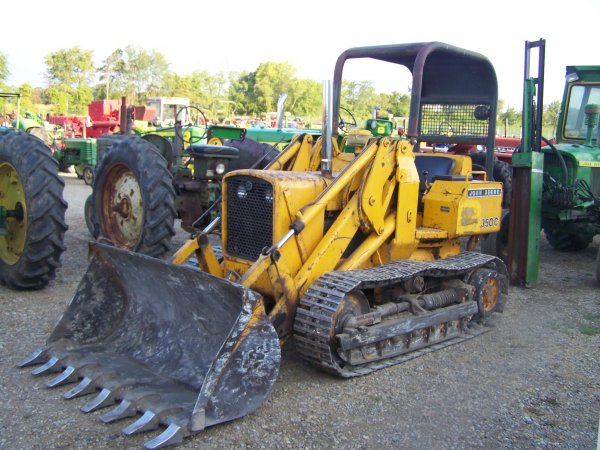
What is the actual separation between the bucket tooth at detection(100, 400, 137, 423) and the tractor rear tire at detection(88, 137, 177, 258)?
2696 millimetres

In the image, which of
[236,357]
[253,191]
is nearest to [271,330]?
[236,357]

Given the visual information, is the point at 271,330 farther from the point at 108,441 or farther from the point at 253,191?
the point at 253,191

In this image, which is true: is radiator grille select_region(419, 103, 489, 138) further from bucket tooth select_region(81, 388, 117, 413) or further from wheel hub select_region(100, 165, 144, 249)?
bucket tooth select_region(81, 388, 117, 413)

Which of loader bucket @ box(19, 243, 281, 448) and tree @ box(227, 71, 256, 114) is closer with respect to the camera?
loader bucket @ box(19, 243, 281, 448)

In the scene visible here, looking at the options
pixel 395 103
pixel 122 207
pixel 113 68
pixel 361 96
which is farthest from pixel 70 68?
pixel 122 207

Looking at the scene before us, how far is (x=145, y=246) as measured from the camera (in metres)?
6.42

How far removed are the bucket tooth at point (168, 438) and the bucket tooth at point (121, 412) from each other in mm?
321

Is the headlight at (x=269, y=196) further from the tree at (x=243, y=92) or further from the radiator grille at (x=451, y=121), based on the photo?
the tree at (x=243, y=92)

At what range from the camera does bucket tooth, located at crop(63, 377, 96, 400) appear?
12.8 feet

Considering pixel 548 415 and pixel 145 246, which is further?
pixel 145 246

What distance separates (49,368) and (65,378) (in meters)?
0.22

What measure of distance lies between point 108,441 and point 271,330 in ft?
3.56

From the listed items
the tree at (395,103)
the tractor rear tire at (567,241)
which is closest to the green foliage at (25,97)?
the tree at (395,103)

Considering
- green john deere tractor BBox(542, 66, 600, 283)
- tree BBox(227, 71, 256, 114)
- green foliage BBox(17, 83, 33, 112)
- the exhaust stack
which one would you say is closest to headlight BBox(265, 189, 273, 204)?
the exhaust stack
